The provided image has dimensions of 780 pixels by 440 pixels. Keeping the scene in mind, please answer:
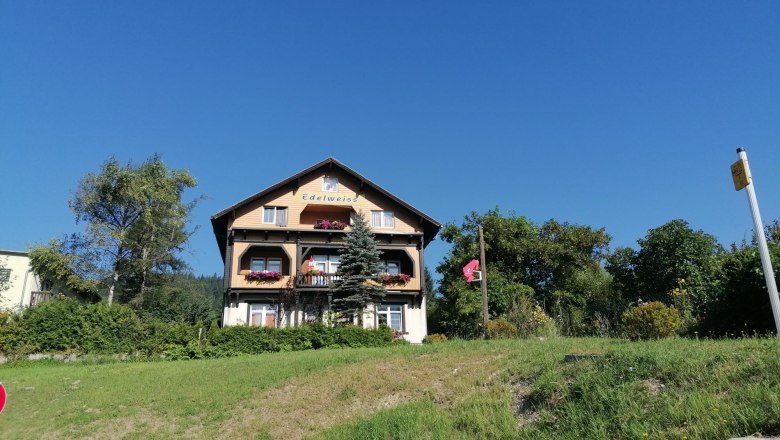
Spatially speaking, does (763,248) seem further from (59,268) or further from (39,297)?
(39,297)

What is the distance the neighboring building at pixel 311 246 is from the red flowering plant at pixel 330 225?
0.20 feet

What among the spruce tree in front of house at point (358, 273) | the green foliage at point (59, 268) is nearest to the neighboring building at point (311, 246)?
the spruce tree in front of house at point (358, 273)

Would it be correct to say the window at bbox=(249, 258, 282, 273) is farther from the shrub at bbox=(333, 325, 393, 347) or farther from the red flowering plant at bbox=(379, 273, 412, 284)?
the shrub at bbox=(333, 325, 393, 347)

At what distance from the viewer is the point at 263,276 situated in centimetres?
3164

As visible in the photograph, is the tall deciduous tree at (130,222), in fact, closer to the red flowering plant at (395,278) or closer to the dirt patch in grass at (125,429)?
the red flowering plant at (395,278)

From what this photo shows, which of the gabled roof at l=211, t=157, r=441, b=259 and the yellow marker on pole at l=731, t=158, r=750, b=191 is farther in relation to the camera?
the gabled roof at l=211, t=157, r=441, b=259

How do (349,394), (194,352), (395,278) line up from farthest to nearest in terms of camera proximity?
(395,278)
(194,352)
(349,394)

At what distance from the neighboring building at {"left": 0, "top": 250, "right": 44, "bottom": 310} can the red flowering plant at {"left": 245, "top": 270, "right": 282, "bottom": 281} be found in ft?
53.3

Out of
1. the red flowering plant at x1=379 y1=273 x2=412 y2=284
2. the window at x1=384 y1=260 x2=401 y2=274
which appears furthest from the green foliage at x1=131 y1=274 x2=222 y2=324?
the red flowering plant at x1=379 y1=273 x2=412 y2=284

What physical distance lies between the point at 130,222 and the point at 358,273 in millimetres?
18640

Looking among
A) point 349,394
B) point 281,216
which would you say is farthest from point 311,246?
point 349,394

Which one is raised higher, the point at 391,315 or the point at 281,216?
the point at 281,216

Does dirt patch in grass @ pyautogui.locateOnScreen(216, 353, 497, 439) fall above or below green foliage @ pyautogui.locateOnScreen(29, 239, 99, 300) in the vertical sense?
below

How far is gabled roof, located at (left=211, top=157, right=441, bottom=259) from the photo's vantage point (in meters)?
32.9
